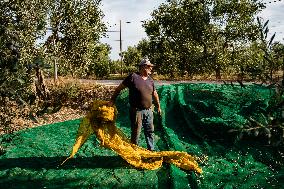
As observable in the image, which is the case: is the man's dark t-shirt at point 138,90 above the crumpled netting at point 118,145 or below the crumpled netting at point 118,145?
above

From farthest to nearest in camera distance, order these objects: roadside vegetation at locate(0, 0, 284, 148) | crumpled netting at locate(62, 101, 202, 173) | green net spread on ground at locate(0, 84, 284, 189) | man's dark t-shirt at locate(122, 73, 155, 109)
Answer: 1. man's dark t-shirt at locate(122, 73, 155, 109)
2. crumpled netting at locate(62, 101, 202, 173)
3. green net spread on ground at locate(0, 84, 284, 189)
4. roadside vegetation at locate(0, 0, 284, 148)

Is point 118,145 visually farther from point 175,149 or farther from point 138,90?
point 175,149

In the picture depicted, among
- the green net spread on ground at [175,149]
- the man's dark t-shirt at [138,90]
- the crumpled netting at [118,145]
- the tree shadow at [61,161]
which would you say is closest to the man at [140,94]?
the man's dark t-shirt at [138,90]

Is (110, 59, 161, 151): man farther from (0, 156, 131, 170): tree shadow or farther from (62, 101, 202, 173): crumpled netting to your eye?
(0, 156, 131, 170): tree shadow

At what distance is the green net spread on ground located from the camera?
6.58 metres

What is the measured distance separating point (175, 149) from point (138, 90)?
1782mm

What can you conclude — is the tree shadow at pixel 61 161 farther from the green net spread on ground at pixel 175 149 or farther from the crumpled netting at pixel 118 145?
the crumpled netting at pixel 118 145

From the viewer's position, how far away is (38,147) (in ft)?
28.9

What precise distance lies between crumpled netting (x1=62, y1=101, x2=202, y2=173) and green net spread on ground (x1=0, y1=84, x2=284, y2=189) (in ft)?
0.53

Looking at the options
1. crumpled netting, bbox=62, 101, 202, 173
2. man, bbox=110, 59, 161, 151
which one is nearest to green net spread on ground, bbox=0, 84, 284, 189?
crumpled netting, bbox=62, 101, 202, 173

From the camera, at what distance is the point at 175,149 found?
26.6ft

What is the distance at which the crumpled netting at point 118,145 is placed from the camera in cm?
699

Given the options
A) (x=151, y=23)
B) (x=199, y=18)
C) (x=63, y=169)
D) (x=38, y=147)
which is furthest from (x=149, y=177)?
(x=151, y=23)

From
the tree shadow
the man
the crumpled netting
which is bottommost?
the tree shadow
